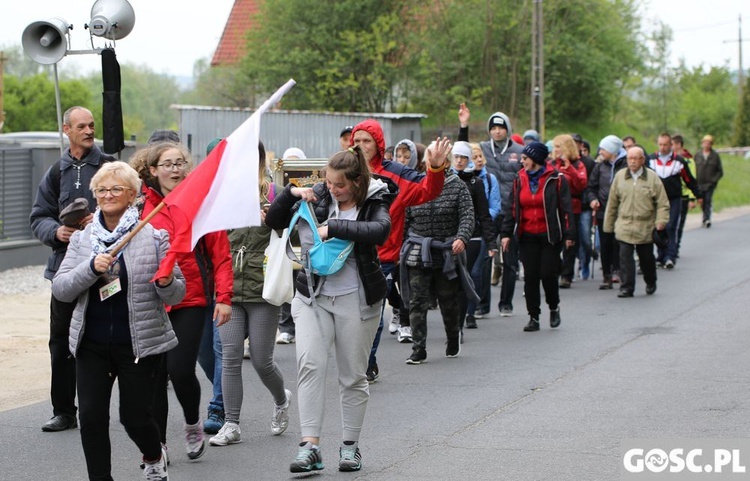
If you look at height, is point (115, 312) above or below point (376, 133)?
below

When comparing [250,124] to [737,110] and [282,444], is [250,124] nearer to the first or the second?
[282,444]

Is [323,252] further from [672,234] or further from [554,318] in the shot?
[672,234]

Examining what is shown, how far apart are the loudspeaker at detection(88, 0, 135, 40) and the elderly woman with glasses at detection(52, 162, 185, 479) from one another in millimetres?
5025

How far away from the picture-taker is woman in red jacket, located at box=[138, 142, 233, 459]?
22.2ft

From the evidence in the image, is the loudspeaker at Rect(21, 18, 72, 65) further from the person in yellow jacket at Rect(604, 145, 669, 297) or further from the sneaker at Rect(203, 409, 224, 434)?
the person in yellow jacket at Rect(604, 145, 669, 297)

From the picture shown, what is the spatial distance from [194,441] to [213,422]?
703 mm

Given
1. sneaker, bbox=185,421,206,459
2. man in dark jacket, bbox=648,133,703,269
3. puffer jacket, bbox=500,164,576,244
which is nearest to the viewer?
sneaker, bbox=185,421,206,459

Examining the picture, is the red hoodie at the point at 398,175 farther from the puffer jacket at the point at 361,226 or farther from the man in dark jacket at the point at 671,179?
the man in dark jacket at the point at 671,179

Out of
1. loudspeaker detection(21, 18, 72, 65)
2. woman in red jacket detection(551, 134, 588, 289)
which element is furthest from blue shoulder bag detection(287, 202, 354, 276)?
woman in red jacket detection(551, 134, 588, 289)

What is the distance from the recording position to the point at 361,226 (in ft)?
21.7

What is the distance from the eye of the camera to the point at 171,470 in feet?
22.7

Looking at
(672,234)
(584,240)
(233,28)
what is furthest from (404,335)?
(233,28)

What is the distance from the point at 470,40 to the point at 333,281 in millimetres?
36058

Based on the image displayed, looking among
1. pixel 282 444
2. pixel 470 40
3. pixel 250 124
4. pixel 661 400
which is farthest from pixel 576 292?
pixel 470 40
